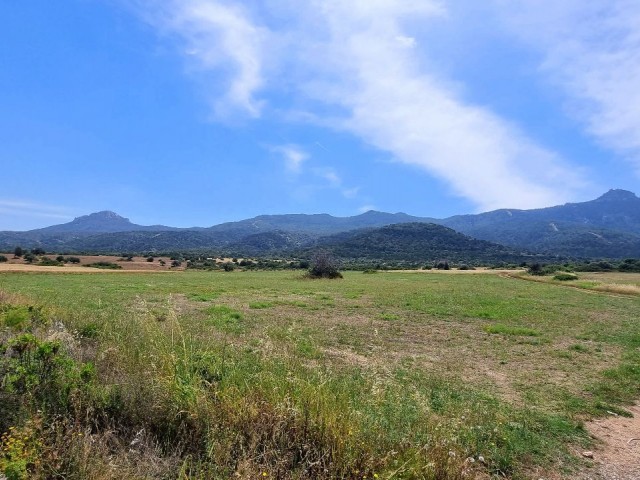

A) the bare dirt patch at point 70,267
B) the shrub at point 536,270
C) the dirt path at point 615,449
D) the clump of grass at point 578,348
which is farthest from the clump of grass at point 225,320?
the shrub at point 536,270

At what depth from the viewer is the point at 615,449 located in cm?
613

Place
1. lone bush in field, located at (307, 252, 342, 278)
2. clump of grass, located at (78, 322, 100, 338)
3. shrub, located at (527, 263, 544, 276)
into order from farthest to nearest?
shrub, located at (527, 263, 544, 276)
lone bush in field, located at (307, 252, 342, 278)
clump of grass, located at (78, 322, 100, 338)

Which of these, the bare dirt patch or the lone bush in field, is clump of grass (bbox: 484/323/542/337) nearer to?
the lone bush in field

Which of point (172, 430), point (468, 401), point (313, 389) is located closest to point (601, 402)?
point (468, 401)

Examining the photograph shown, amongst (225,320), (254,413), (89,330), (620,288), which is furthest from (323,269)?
(254,413)

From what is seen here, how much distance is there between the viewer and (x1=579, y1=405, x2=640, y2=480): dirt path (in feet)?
17.6

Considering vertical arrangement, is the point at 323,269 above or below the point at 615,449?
above

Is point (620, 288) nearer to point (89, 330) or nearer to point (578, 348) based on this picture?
point (578, 348)

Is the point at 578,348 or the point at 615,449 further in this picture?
the point at 578,348

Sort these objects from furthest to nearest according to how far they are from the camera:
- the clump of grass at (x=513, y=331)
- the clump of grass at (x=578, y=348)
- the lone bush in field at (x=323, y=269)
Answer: the lone bush in field at (x=323, y=269) → the clump of grass at (x=513, y=331) → the clump of grass at (x=578, y=348)

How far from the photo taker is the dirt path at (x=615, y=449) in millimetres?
5367

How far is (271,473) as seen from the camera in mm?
3781

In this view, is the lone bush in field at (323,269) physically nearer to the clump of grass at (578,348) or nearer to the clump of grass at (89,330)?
the clump of grass at (578,348)

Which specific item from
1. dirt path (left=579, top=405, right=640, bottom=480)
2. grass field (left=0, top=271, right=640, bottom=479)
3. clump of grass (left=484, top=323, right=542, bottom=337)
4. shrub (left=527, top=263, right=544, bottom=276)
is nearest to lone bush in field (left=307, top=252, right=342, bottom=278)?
shrub (left=527, top=263, right=544, bottom=276)
